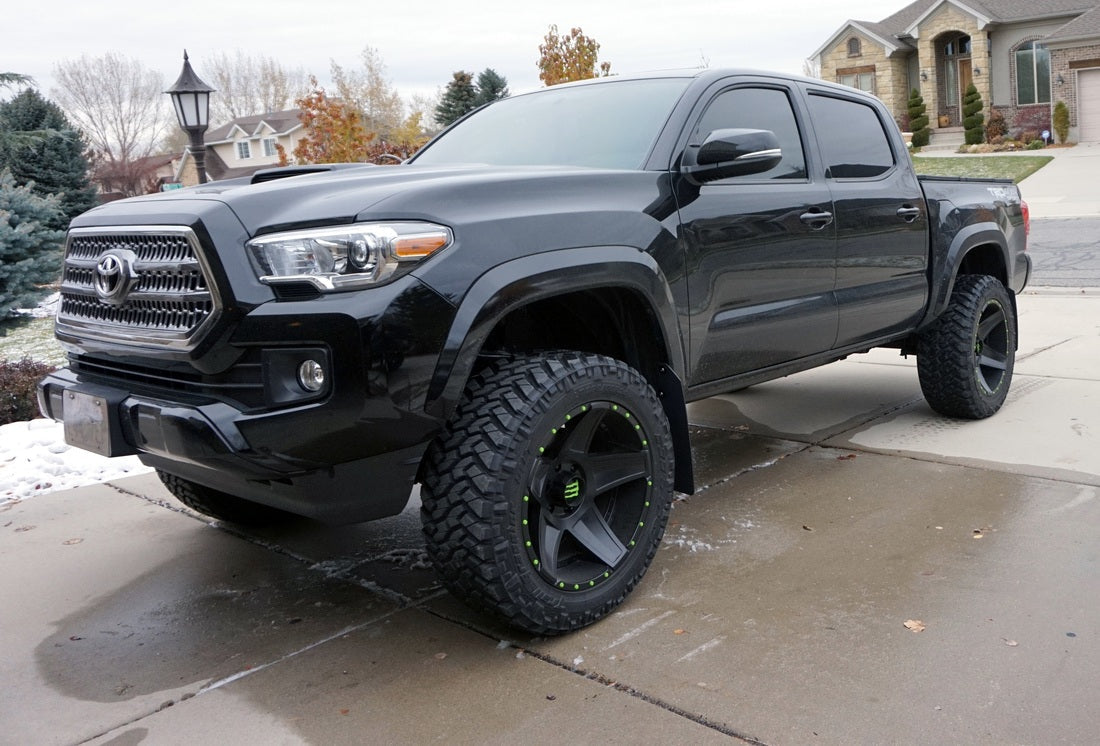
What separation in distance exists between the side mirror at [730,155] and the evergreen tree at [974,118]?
34.1 meters

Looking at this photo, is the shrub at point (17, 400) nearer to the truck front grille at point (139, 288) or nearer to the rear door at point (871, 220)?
the truck front grille at point (139, 288)

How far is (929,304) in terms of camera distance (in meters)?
5.23

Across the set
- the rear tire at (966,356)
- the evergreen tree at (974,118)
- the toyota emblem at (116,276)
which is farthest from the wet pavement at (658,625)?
the evergreen tree at (974,118)

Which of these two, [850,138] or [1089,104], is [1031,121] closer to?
[1089,104]

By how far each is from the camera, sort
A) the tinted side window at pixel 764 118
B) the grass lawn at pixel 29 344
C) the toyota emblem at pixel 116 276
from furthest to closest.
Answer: the grass lawn at pixel 29 344, the tinted side window at pixel 764 118, the toyota emblem at pixel 116 276

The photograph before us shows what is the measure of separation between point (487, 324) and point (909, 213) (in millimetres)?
2926

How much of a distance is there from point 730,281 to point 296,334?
5.91 ft

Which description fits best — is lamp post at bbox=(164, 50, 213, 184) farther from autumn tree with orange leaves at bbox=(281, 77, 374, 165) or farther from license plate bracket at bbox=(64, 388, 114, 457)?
license plate bracket at bbox=(64, 388, 114, 457)

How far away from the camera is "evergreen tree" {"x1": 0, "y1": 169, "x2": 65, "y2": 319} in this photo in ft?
28.1

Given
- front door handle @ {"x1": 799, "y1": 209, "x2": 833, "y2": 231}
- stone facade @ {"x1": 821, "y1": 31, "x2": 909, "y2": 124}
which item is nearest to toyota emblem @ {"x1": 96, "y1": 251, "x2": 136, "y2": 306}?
front door handle @ {"x1": 799, "y1": 209, "x2": 833, "y2": 231}

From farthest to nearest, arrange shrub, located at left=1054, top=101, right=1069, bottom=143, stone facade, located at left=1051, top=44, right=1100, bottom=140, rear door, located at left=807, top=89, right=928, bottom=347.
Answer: stone facade, located at left=1051, top=44, right=1100, bottom=140 → shrub, located at left=1054, top=101, right=1069, bottom=143 → rear door, located at left=807, top=89, right=928, bottom=347

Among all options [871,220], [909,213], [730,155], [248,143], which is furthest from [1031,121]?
[248,143]

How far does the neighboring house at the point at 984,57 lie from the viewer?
109 feet

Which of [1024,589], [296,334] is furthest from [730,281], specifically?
[296,334]
